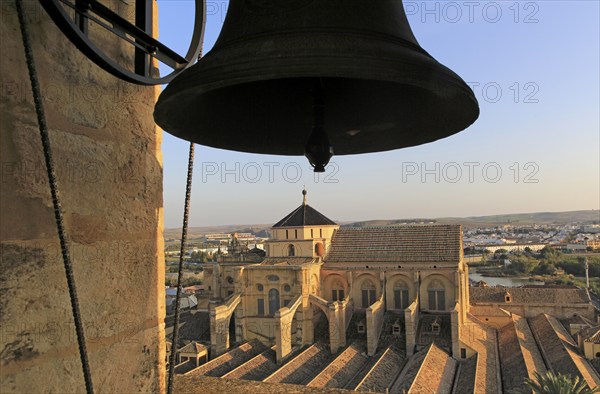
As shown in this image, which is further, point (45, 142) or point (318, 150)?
point (318, 150)

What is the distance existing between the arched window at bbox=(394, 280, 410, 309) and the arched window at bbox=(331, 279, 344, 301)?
2.74 metres

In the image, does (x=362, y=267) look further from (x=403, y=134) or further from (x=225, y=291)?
(x=403, y=134)

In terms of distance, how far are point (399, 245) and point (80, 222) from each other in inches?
875

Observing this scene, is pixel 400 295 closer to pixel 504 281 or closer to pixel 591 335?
pixel 591 335

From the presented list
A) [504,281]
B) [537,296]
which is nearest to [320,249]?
[537,296]

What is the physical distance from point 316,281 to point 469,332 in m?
7.47

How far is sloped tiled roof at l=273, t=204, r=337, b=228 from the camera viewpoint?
951 inches

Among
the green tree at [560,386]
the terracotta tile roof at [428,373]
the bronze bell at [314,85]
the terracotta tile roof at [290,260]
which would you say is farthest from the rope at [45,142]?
the terracotta tile roof at [290,260]

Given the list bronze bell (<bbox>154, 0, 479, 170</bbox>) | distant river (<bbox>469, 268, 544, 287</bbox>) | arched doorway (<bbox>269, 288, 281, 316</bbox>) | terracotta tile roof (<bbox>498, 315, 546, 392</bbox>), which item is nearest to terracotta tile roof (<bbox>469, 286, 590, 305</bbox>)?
terracotta tile roof (<bbox>498, 315, 546, 392</bbox>)

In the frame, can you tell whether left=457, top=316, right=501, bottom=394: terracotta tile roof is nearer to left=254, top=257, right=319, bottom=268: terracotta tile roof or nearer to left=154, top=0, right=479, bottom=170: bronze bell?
left=254, top=257, right=319, bottom=268: terracotta tile roof

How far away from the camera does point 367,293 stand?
22.4 meters

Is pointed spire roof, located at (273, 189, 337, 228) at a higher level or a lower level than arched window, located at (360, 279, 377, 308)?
higher

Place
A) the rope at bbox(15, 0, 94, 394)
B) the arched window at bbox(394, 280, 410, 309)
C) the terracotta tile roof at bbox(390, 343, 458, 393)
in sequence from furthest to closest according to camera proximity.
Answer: the arched window at bbox(394, 280, 410, 309) → the terracotta tile roof at bbox(390, 343, 458, 393) → the rope at bbox(15, 0, 94, 394)

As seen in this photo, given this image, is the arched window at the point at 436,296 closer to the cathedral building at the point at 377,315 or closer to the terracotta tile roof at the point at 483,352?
the cathedral building at the point at 377,315
